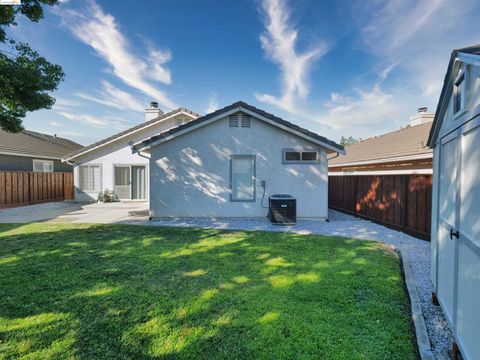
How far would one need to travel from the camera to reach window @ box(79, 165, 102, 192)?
50.6 ft

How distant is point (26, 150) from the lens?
15992 millimetres

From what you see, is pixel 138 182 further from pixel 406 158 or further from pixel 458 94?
pixel 458 94

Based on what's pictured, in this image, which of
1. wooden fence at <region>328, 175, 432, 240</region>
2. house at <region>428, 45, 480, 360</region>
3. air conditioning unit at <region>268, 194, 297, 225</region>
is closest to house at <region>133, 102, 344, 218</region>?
air conditioning unit at <region>268, 194, 297, 225</region>

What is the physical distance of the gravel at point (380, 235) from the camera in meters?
2.88

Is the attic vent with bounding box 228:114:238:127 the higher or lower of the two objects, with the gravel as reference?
higher

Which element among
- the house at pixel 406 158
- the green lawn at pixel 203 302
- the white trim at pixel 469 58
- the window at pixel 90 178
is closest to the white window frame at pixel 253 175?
the green lawn at pixel 203 302

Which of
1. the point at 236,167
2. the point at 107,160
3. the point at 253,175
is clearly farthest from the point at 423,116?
the point at 107,160

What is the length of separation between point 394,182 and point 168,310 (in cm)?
791

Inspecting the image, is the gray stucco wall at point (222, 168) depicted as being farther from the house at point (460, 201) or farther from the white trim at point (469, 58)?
the white trim at point (469, 58)

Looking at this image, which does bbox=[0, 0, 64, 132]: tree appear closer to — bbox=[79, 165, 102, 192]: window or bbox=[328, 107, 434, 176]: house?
bbox=[79, 165, 102, 192]: window

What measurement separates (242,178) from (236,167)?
1.72ft

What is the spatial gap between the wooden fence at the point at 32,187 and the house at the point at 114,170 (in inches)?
55.5

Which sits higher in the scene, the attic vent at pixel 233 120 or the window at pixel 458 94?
the attic vent at pixel 233 120

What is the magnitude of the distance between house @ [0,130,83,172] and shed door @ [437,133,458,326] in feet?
59.7
